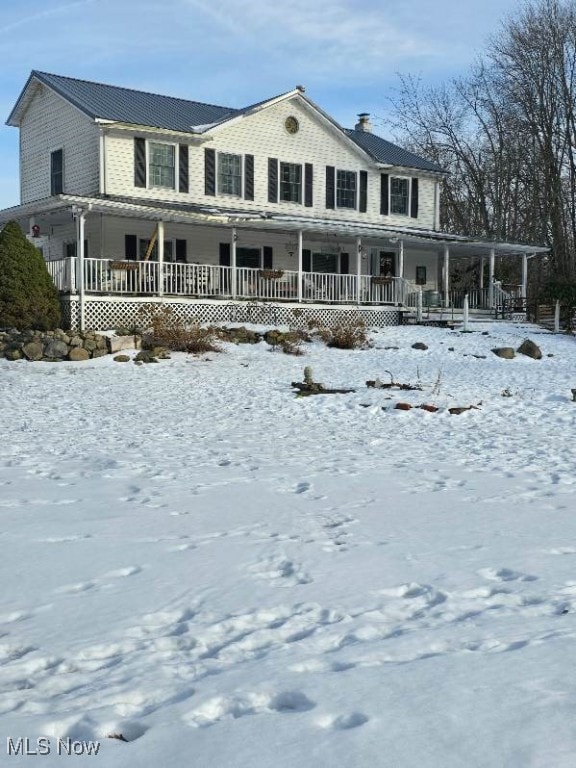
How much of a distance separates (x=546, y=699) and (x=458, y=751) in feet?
1.70

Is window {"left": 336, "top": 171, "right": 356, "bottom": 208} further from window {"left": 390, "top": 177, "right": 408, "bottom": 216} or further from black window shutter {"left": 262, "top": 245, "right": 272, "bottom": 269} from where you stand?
black window shutter {"left": 262, "top": 245, "right": 272, "bottom": 269}

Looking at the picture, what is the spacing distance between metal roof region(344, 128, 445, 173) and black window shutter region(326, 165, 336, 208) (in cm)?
147

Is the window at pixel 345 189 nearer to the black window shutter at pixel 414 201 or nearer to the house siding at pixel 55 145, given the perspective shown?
the black window shutter at pixel 414 201

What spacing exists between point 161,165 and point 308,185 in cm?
557

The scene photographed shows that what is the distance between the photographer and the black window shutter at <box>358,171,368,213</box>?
28.0 meters

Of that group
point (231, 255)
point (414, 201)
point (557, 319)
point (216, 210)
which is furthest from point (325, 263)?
A: point (557, 319)

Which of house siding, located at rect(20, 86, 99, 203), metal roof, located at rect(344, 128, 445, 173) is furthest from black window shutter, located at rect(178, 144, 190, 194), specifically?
metal roof, located at rect(344, 128, 445, 173)

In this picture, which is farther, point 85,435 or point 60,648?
point 85,435

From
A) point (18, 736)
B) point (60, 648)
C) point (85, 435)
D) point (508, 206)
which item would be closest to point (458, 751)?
point (18, 736)

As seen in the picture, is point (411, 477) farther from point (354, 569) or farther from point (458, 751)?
point (458, 751)

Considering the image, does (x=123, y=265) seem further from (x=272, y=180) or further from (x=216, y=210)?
(x=272, y=180)

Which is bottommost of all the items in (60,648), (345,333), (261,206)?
(60,648)

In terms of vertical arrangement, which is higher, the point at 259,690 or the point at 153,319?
the point at 153,319

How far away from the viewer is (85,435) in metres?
9.56
